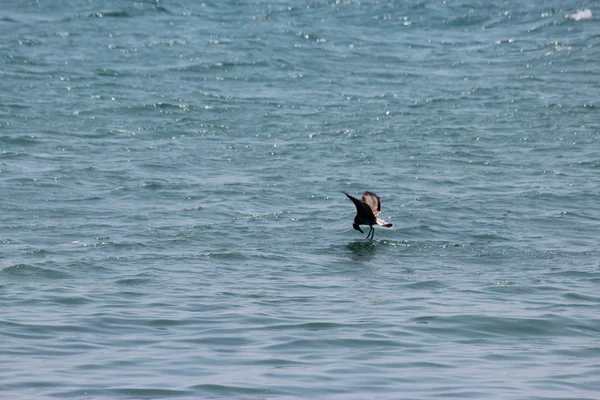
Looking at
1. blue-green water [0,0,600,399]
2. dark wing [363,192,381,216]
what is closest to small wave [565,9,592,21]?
blue-green water [0,0,600,399]

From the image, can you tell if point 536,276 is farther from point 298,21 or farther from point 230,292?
point 298,21

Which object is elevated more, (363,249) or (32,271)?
(363,249)

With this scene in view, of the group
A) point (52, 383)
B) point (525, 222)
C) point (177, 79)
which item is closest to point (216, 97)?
point (177, 79)

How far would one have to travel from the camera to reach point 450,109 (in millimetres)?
23562

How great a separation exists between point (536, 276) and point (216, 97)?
13.6 meters

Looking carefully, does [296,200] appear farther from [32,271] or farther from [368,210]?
[32,271]

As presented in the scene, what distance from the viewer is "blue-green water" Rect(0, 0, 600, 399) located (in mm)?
8633

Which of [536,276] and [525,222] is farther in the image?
[525,222]

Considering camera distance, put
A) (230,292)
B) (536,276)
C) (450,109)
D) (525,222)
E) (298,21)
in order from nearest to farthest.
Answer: (230,292) < (536,276) < (525,222) < (450,109) < (298,21)

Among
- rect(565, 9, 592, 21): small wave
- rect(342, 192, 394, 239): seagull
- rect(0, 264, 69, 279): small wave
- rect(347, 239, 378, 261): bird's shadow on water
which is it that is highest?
rect(565, 9, 592, 21): small wave

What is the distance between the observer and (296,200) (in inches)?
654

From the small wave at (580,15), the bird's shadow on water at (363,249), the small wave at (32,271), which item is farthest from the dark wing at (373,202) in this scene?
the small wave at (580,15)

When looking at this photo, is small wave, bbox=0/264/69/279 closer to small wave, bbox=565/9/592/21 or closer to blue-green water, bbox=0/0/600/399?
blue-green water, bbox=0/0/600/399

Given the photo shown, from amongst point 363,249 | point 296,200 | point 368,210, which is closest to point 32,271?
point 363,249
